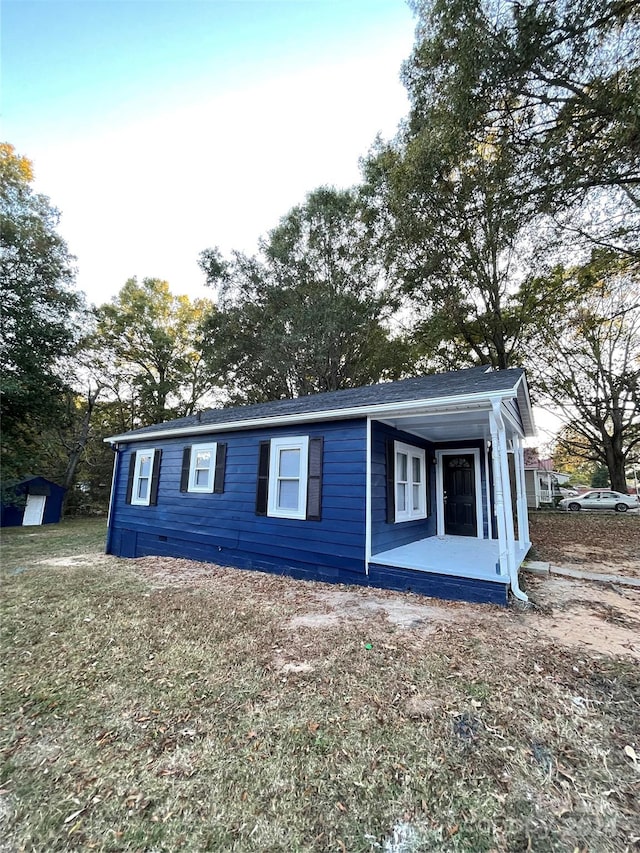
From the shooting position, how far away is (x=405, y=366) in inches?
611

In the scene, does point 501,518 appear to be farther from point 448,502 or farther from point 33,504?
point 33,504

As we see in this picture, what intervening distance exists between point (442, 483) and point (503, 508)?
353cm

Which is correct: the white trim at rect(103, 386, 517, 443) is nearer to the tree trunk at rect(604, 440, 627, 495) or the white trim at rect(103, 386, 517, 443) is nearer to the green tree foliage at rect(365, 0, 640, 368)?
the green tree foliage at rect(365, 0, 640, 368)

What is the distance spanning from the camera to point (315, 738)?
2.10 meters

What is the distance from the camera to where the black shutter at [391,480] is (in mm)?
5879

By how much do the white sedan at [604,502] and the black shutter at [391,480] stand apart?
64.3 ft

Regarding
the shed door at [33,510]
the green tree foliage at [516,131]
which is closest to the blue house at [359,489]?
the green tree foliage at [516,131]

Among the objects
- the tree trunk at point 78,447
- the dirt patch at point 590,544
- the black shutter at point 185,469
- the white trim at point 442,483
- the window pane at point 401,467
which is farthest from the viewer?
the tree trunk at point 78,447

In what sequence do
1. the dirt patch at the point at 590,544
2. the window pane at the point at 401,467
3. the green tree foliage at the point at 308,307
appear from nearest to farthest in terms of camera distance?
the window pane at the point at 401,467, the dirt patch at the point at 590,544, the green tree foliage at the point at 308,307

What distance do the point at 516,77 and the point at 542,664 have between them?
29.1 feet

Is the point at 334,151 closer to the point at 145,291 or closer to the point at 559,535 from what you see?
the point at 559,535

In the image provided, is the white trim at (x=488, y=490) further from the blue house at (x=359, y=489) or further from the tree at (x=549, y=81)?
the tree at (x=549, y=81)

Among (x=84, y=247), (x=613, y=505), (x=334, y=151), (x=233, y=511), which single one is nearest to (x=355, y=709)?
(x=233, y=511)

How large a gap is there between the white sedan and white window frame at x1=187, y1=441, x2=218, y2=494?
21.7m
